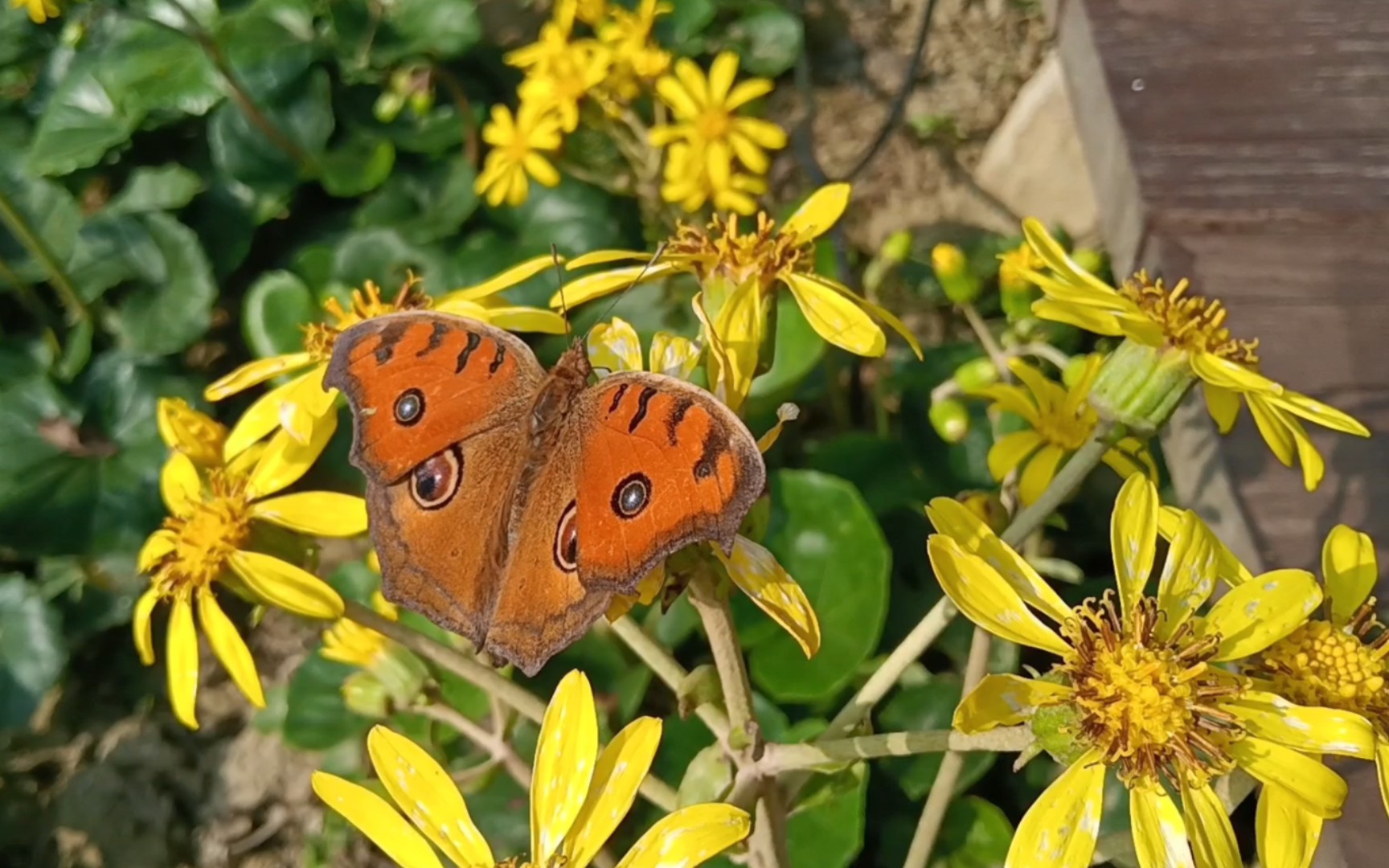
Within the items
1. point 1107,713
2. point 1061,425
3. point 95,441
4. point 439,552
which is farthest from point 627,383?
point 95,441

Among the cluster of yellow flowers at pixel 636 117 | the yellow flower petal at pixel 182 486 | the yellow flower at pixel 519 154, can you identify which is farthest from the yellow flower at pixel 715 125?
the yellow flower petal at pixel 182 486

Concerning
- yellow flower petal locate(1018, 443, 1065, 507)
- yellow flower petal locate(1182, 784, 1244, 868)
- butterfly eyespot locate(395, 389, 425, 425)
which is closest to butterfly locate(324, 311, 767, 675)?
butterfly eyespot locate(395, 389, 425, 425)

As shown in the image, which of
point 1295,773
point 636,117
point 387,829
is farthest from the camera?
point 636,117

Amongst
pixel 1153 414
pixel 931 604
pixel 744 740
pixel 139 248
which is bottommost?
pixel 931 604

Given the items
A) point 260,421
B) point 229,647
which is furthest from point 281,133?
point 229,647

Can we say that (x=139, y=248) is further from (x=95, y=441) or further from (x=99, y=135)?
(x=95, y=441)

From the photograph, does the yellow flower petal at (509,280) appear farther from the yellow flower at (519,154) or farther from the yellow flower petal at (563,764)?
the yellow flower at (519,154)

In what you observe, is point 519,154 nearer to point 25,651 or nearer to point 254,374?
point 254,374
